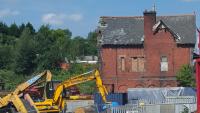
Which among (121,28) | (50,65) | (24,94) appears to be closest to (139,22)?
(121,28)

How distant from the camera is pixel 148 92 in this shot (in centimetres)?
4688

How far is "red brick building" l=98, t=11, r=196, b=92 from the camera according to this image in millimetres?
61500

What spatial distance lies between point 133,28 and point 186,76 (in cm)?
841

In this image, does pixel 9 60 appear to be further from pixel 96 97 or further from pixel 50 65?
pixel 96 97

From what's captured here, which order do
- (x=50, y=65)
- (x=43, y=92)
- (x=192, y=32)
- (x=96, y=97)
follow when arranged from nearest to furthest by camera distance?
1. (x=43, y=92)
2. (x=96, y=97)
3. (x=192, y=32)
4. (x=50, y=65)

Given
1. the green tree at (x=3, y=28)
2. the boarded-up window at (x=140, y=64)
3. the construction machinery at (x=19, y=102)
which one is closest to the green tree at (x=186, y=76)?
the boarded-up window at (x=140, y=64)

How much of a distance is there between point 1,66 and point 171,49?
1454 inches

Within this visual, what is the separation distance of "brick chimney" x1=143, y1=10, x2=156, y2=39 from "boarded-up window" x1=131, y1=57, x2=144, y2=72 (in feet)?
9.48

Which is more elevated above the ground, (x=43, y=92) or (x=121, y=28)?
(x=121, y=28)

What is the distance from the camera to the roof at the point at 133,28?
61.6 meters

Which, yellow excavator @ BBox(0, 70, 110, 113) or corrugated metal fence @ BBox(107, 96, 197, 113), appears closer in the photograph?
yellow excavator @ BBox(0, 70, 110, 113)

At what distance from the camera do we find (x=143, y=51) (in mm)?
62250

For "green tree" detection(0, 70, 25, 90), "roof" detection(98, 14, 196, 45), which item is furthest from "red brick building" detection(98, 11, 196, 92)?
"green tree" detection(0, 70, 25, 90)

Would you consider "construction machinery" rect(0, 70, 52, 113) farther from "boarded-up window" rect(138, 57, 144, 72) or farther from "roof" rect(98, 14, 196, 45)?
A: "boarded-up window" rect(138, 57, 144, 72)
